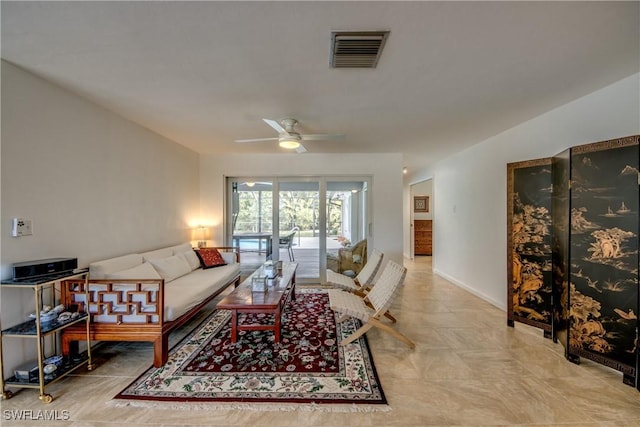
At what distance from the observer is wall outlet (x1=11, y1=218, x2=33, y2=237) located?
2.09 metres

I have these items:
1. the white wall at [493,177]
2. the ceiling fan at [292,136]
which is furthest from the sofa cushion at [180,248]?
the white wall at [493,177]

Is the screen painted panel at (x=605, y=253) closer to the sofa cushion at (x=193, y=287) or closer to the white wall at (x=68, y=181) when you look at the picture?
the sofa cushion at (x=193, y=287)

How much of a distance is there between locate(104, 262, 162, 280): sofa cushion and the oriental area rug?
2.69 feet

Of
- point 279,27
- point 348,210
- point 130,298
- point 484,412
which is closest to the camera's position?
point 279,27

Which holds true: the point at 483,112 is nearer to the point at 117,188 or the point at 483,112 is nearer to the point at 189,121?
the point at 189,121

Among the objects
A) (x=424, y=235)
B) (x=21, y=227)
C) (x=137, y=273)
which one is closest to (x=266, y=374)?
(x=137, y=273)

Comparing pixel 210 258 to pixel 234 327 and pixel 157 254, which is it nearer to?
pixel 157 254

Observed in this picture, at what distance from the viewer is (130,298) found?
8.05ft

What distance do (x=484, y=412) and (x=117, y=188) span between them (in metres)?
4.14

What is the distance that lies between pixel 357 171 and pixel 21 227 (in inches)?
176

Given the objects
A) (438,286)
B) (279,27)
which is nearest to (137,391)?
(279,27)

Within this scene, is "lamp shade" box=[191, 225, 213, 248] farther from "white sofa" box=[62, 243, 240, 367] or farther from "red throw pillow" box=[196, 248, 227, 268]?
"white sofa" box=[62, 243, 240, 367]

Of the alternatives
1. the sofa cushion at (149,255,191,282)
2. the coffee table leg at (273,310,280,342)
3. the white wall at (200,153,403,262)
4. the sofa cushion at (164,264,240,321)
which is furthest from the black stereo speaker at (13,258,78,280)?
the white wall at (200,153,403,262)

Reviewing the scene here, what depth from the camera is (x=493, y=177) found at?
4039 mm
